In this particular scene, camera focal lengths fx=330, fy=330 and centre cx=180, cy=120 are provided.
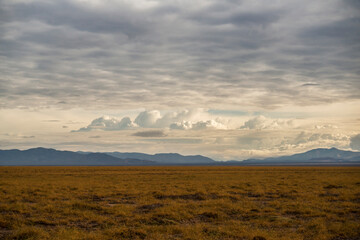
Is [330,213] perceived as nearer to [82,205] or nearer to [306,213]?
[306,213]

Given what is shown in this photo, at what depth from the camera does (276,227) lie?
15.9 meters

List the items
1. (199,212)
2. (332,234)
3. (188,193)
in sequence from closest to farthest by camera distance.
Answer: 1. (332,234)
2. (199,212)
3. (188,193)

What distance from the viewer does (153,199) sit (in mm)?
25516

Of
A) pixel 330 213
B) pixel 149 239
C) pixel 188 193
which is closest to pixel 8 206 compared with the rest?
pixel 149 239

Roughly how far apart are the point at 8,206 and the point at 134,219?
363 inches

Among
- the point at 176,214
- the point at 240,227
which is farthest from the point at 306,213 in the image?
the point at 176,214

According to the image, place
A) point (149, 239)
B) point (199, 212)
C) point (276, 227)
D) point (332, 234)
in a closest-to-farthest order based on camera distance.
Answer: point (149, 239) < point (332, 234) < point (276, 227) < point (199, 212)

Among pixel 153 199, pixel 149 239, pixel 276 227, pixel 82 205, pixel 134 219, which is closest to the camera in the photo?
pixel 149 239

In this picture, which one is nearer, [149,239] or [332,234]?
[149,239]

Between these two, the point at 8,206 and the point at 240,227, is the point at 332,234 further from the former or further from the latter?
the point at 8,206

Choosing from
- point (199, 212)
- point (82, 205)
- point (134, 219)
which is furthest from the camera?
point (82, 205)

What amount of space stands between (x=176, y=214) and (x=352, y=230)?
28.6 ft

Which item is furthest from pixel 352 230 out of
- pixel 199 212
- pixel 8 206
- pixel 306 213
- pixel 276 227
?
pixel 8 206

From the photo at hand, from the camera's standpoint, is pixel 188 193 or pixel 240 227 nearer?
pixel 240 227
